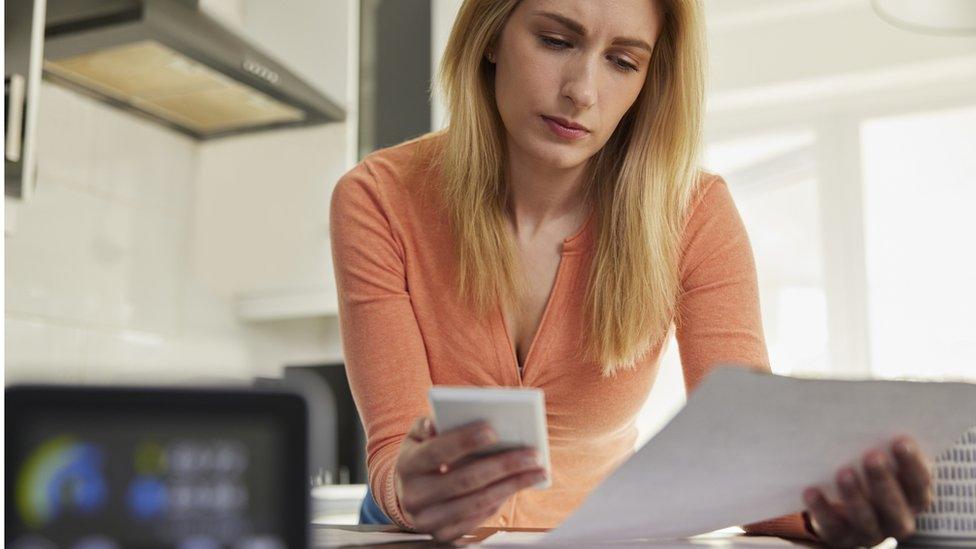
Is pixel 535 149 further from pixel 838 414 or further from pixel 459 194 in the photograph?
pixel 838 414

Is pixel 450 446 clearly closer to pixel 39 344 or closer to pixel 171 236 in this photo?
pixel 39 344

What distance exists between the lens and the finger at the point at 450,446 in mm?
619

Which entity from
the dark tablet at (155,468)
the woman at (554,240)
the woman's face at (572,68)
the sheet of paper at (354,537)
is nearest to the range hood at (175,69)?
the woman at (554,240)

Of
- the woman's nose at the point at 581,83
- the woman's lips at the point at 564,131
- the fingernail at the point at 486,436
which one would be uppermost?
the woman's nose at the point at 581,83

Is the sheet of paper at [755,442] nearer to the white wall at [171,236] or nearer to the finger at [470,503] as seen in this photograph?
the finger at [470,503]

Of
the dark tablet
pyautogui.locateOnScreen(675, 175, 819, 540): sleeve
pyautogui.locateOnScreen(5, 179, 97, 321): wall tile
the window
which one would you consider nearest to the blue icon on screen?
the dark tablet

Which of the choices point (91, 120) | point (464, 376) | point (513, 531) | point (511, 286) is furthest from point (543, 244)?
point (91, 120)

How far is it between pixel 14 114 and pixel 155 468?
1.76 m

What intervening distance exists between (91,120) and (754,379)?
2.52 metres

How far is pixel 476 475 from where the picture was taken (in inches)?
25.7

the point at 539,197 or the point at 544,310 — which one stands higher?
the point at 539,197

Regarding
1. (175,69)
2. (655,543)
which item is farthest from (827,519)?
(175,69)

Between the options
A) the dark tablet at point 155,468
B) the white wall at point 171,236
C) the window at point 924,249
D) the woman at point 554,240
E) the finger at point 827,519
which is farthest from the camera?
the window at point 924,249

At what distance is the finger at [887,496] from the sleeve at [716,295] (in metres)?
0.32
